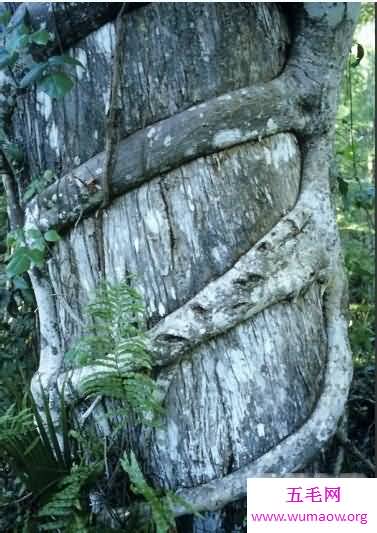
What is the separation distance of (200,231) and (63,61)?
0.60 metres

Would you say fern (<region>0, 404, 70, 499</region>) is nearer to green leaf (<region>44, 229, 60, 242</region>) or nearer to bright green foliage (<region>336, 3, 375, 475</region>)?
green leaf (<region>44, 229, 60, 242</region>)

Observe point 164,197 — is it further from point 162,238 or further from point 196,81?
point 196,81

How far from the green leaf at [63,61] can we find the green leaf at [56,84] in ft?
0.11

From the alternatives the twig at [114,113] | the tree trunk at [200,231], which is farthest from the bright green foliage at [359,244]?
the twig at [114,113]

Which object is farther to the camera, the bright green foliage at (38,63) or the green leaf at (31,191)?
the green leaf at (31,191)

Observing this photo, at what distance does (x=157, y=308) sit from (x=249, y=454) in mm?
497

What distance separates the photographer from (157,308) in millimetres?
1747

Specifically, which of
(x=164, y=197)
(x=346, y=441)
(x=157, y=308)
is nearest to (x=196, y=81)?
(x=164, y=197)

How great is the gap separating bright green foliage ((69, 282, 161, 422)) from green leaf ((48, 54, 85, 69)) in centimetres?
64

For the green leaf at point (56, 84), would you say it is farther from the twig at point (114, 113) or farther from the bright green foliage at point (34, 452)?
the bright green foliage at point (34, 452)

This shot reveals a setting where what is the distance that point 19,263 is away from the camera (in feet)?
5.58

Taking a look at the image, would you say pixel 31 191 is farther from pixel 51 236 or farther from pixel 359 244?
pixel 359 244

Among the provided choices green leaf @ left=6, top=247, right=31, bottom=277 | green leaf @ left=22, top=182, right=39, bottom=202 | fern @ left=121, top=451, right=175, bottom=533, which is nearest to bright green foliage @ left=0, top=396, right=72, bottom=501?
fern @ left=121, top=451, right=175, bottom=533

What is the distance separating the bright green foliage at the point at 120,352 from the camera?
1.56 meters
